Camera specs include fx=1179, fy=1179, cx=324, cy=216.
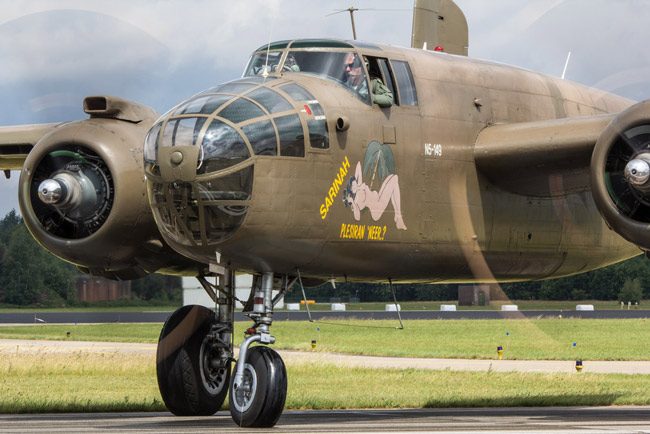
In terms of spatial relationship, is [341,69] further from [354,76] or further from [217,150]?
[217,150]

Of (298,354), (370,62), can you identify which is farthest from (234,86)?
(298,354)

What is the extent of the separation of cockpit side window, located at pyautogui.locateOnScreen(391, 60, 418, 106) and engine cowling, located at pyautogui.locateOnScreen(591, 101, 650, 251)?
2869 millimetres

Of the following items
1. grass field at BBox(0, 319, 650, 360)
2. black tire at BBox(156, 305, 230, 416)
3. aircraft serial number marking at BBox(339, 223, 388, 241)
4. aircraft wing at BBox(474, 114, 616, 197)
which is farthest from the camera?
grass field at BBox(0, 319, 650, 360)

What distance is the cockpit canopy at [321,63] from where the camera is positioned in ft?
54.7

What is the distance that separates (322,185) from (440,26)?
841 centimetres

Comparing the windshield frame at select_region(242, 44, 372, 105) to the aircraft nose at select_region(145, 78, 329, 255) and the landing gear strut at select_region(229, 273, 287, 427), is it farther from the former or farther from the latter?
the landing gear strut at select_region(229, 273, 287, 427)

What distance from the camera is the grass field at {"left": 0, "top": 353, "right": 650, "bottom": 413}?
23219 mm

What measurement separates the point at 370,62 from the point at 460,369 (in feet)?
65.4

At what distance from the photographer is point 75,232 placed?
59.5 feet

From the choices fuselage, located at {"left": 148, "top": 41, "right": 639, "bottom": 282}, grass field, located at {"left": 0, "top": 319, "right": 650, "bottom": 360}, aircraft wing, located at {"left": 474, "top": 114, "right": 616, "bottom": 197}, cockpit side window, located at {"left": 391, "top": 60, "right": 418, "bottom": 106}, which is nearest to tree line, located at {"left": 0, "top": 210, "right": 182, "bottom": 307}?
fuselage, located at {"left": 148, "top": 41, "right": 639, "bottom": 282}

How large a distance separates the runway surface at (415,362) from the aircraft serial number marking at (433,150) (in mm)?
18238

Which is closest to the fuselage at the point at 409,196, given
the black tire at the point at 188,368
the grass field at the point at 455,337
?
the black tire at the point at 188,368

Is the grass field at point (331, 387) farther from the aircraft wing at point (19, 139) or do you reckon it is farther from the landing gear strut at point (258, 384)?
the landing gear strut at point (258, 384)

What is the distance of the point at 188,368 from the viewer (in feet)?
62.3
